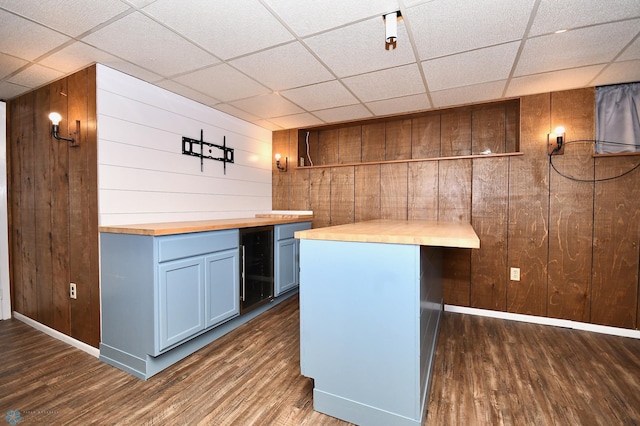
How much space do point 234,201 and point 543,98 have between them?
10.8ft

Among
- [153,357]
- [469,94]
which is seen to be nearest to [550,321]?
[469,94]

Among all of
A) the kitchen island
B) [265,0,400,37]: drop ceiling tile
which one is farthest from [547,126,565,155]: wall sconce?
[265,0,400,37]: drop ceiling tile

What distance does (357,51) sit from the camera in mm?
1960

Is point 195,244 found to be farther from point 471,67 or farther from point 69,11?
point 471,67

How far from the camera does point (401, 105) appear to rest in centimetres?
300

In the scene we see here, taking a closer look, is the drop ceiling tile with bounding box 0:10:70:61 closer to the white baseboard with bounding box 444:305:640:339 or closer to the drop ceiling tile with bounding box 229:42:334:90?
the drop ceiling tile with bounding box 229:42:334:90

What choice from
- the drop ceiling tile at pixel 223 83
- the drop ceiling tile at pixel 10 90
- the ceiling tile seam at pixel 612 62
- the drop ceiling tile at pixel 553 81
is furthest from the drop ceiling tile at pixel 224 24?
the ceiling tile seam at pixel 612 62

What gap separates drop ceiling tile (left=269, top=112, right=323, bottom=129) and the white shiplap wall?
40cm

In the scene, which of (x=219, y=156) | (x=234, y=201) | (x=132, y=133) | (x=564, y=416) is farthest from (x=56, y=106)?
(x=564, y=416)

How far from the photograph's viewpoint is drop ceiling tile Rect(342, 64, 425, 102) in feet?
7.45

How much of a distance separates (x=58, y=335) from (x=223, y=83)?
8.32 ft

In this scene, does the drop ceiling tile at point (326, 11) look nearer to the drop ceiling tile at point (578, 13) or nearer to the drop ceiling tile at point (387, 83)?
the drop ceiling tile at point (387, 83)

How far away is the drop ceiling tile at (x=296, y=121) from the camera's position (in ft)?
11.1

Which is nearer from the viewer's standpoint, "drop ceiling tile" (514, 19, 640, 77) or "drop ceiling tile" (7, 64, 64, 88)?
"drop ceiling tile" (514, 19, 640, 77)
